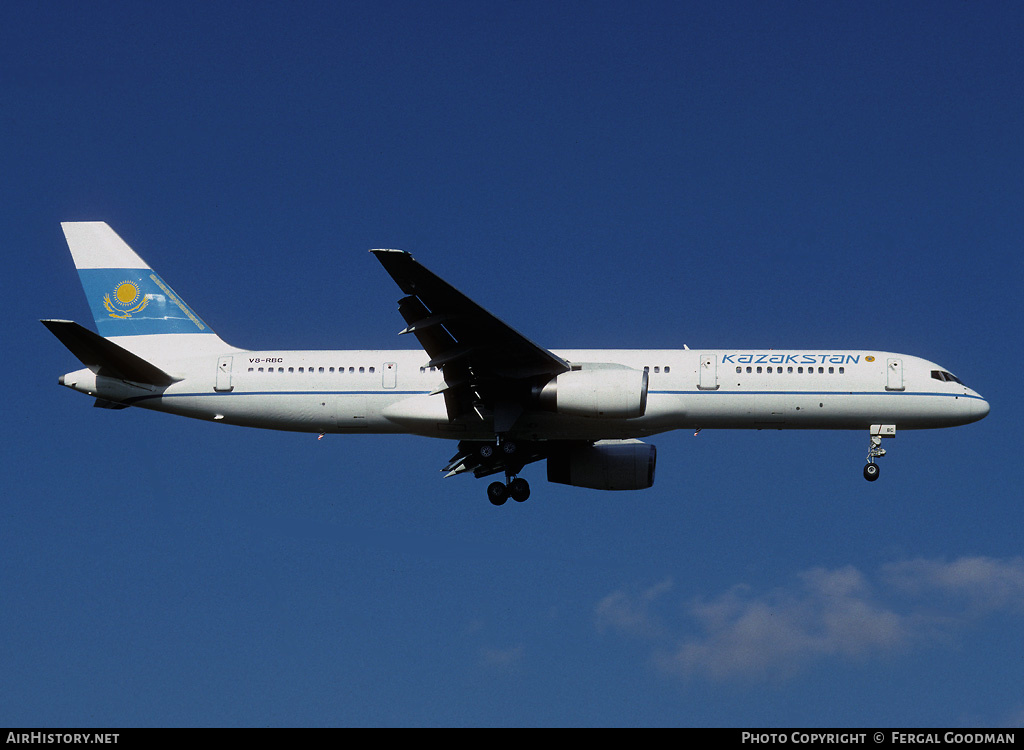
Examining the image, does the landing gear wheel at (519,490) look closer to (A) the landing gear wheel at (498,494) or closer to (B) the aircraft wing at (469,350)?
(A) the landing gear wheel at (498,494)

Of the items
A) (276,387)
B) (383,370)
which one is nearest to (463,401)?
(383,370)

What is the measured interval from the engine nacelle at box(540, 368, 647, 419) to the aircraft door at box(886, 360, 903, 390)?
297 inches

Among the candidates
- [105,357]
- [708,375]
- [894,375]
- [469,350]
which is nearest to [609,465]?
[708,375]

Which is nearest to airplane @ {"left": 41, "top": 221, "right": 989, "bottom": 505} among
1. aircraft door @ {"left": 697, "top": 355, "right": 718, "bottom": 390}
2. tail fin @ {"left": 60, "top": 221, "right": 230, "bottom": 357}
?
aircraft door @ {"left": 697, "top": 355, "right": 718, "bottom": 390}

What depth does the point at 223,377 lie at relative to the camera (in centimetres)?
3694

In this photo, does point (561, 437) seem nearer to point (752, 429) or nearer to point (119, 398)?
point (752, 429)

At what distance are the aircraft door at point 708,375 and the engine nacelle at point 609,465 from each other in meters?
4.59

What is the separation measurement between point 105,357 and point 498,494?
12.2 metres

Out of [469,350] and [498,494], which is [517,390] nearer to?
[469,350]

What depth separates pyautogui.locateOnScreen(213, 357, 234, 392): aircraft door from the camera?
121 feet

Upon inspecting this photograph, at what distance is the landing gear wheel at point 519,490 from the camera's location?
37.2 m

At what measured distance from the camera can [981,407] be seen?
36.6 m

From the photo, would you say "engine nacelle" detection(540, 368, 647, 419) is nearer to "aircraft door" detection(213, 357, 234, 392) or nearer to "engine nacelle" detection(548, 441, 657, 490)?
"engine nacelle" detection(548, 441, 657, 490)
